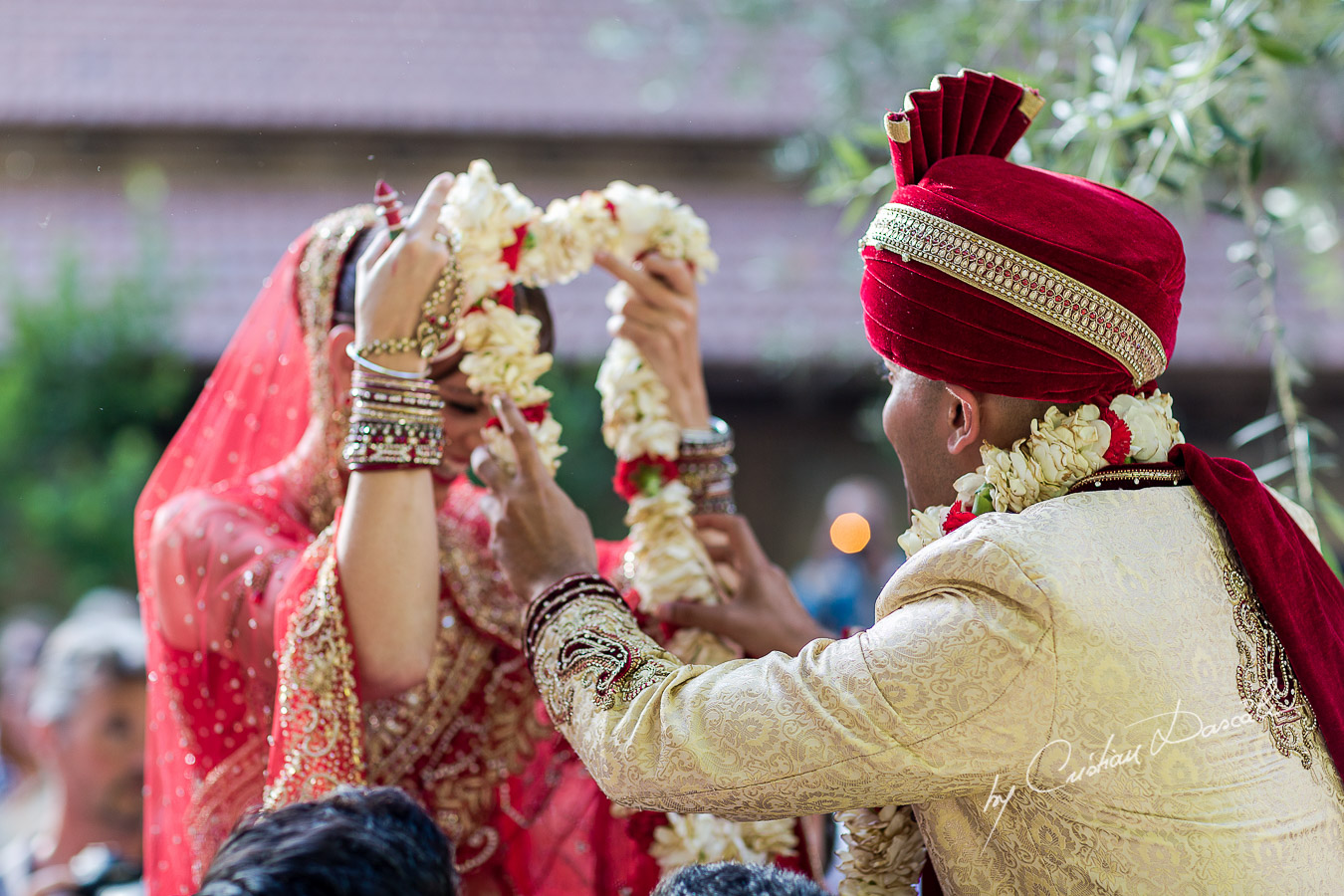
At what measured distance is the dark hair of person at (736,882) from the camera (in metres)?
1.41

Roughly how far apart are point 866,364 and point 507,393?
14.1 ft

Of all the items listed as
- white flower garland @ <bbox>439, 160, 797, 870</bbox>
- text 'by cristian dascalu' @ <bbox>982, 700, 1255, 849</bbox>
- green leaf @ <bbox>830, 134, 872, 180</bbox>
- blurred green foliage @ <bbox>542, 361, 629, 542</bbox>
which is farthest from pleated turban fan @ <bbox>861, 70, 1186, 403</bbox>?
blurred green foliage @ <bbox>542, 361, 629, 542</bbox>

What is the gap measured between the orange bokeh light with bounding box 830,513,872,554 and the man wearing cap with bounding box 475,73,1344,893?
180 inches

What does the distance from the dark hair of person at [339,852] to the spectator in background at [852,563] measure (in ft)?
14.8

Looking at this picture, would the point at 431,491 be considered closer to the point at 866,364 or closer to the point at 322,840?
the point at 322,840

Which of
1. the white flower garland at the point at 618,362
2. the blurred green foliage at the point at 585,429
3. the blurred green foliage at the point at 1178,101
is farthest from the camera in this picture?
the blurred green foliage at the point at 585,429

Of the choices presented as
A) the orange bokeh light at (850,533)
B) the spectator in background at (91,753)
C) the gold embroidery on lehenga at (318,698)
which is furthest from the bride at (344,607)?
the orange bokeh light at (850,533)

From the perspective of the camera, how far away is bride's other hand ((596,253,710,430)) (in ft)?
7.73

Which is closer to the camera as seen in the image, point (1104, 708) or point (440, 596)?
point (1104, 708)

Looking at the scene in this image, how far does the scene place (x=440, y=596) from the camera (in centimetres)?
224

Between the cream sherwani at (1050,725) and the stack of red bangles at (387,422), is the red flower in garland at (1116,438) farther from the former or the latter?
the stack of red bangles at (387,422)

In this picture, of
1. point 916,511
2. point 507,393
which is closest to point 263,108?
point 507,393

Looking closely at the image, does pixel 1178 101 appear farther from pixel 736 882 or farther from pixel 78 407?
pixel 78 407

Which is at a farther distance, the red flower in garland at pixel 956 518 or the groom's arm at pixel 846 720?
the red flower in garland at pixel 956 518
